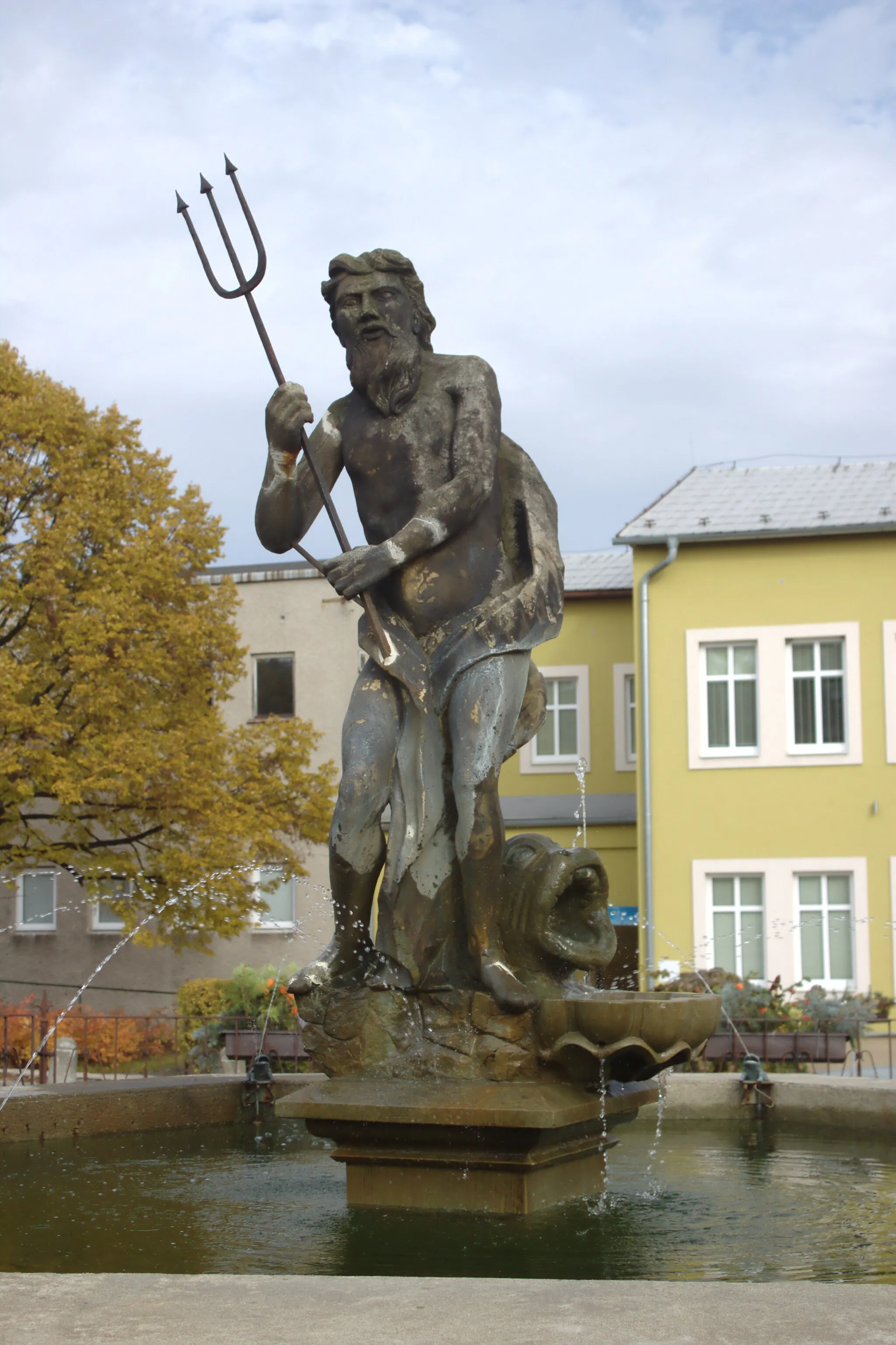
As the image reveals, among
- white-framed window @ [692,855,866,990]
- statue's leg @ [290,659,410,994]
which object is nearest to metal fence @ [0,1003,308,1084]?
statue's leg @ [290,659,410,994]

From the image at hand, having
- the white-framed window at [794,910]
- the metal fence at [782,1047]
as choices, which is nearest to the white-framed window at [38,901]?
the white-framed window at [794,910]

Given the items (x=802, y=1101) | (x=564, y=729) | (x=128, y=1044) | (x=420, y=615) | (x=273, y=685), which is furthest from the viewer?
(x=273, y=685)

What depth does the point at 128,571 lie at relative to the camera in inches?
846

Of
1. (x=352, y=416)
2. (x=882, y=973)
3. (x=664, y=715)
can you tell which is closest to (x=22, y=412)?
(x=664, y=715)

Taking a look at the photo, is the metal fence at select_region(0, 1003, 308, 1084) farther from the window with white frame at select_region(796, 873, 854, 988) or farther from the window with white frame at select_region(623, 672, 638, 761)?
the window with white frame at select_region(623, 672, 638, 761)

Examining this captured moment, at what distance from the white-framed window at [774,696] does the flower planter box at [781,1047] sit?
13094 millimetres

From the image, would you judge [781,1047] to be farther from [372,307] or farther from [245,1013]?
[372,307]

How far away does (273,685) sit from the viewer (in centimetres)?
3041

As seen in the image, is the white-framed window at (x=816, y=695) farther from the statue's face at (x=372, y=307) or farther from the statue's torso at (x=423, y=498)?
the statue's face at (x=372, y=307)

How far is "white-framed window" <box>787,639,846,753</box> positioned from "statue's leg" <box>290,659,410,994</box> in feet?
63.0

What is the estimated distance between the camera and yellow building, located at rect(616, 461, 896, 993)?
23.8 meters

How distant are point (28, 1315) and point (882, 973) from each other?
2165cm

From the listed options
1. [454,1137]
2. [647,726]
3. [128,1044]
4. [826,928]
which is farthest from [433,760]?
[647,726]

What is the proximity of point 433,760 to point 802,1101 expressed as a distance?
112 inches
